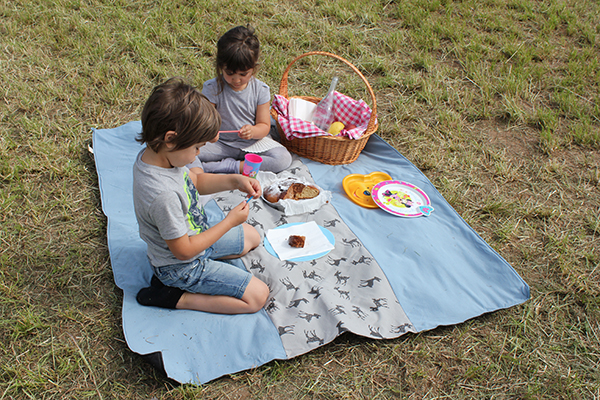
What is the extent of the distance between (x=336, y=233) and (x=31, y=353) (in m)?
1.76

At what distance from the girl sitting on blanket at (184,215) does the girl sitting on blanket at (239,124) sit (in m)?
0.89

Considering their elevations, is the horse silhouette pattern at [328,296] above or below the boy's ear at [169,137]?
below

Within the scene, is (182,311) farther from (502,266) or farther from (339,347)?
(502,266)

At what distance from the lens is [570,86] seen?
14.6ft

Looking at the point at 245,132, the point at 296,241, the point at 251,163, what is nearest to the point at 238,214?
the point at 296,241

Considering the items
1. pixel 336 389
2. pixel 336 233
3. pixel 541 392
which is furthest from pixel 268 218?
pixel 541 392

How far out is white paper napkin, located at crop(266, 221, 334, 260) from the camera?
2502 millimetres

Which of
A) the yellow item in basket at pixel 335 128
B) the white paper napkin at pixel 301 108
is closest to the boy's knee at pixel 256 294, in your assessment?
the yellow item in basket at pixel 335 128

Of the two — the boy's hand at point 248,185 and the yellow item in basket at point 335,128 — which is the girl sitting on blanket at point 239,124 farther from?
the boy's hand at point 248,185

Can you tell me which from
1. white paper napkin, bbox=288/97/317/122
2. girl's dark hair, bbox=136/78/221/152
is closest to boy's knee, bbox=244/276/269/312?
girl's dark hair, bbox=136/78/221/152

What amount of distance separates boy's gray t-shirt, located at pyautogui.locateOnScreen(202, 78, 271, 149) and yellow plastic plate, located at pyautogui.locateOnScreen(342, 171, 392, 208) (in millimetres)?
886

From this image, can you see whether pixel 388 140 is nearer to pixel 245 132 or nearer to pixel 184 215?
pixel 245 132

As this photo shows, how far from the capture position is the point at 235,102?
3021 mm

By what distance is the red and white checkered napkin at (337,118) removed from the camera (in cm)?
321
